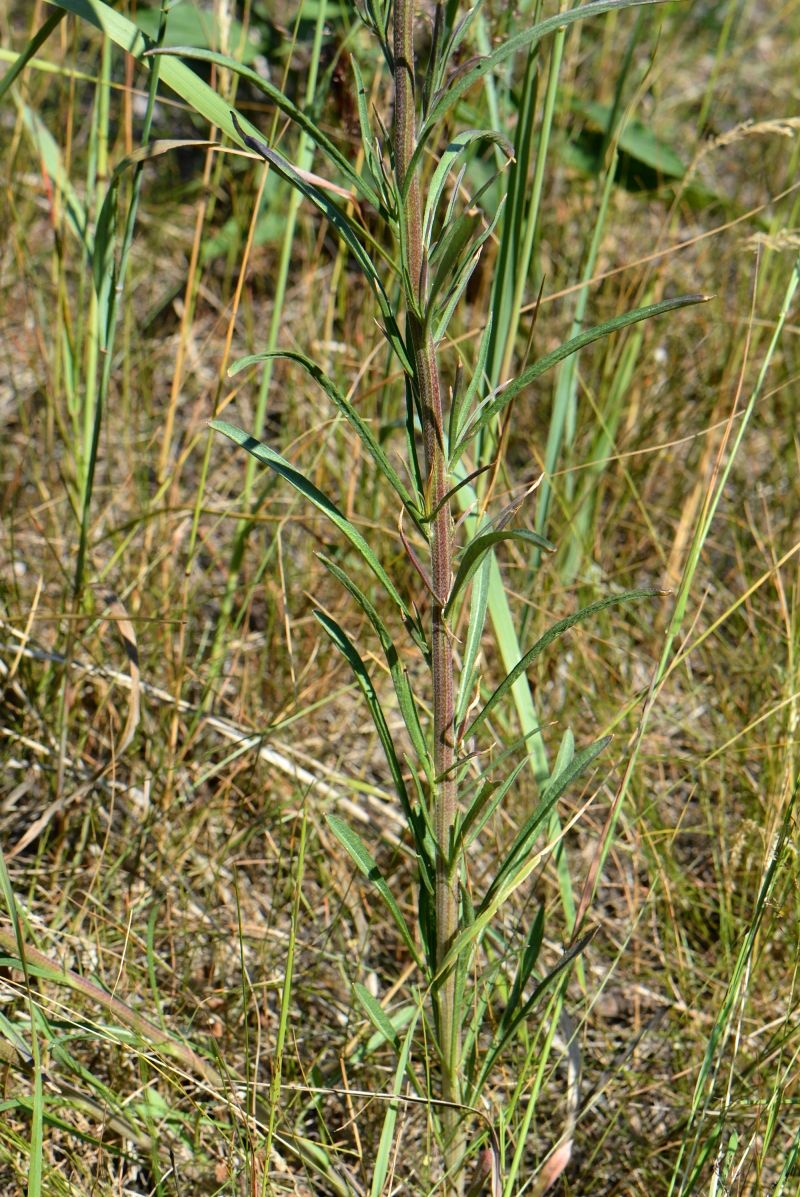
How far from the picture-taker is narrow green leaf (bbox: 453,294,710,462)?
29.1 inches

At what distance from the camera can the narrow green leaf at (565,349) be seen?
739mm

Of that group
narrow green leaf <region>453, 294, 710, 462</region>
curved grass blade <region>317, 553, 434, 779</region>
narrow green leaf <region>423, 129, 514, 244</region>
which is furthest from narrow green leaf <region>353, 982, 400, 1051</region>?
narrow green leaf <region>423, 129, 514, 244</region>

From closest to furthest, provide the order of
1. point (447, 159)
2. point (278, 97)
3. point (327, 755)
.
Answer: point (278, 97), point (447, 159), point (327, 755)

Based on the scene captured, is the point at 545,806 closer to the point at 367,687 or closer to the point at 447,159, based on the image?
the point at 367,687

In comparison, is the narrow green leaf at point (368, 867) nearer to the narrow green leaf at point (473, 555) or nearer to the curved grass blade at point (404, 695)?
the curved grass blade at point (404, 695)

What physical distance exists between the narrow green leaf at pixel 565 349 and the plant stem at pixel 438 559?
0.11 feet

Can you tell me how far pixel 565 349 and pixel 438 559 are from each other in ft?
0.58

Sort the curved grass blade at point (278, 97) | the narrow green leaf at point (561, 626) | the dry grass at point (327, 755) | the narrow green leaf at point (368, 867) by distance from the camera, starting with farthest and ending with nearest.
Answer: the dry grass at point (327, 755), the narrow green leaf at point (368, 867), the narrow green leaf at point (561, 626), the curved grass blade at point (278, 97)

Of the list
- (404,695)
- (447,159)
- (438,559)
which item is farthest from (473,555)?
(447,159)

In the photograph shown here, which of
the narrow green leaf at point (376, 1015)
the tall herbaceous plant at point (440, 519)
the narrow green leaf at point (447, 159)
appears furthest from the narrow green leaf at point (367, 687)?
the narrow green leaf at point (447, 159)

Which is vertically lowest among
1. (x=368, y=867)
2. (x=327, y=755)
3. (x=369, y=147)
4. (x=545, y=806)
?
(x=327, y=755)

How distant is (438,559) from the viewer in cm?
84

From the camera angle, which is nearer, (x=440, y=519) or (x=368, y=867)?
(x=440, y=519)

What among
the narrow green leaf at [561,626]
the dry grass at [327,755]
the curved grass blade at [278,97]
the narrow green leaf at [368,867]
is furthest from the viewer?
the dry grass at [327,755]
